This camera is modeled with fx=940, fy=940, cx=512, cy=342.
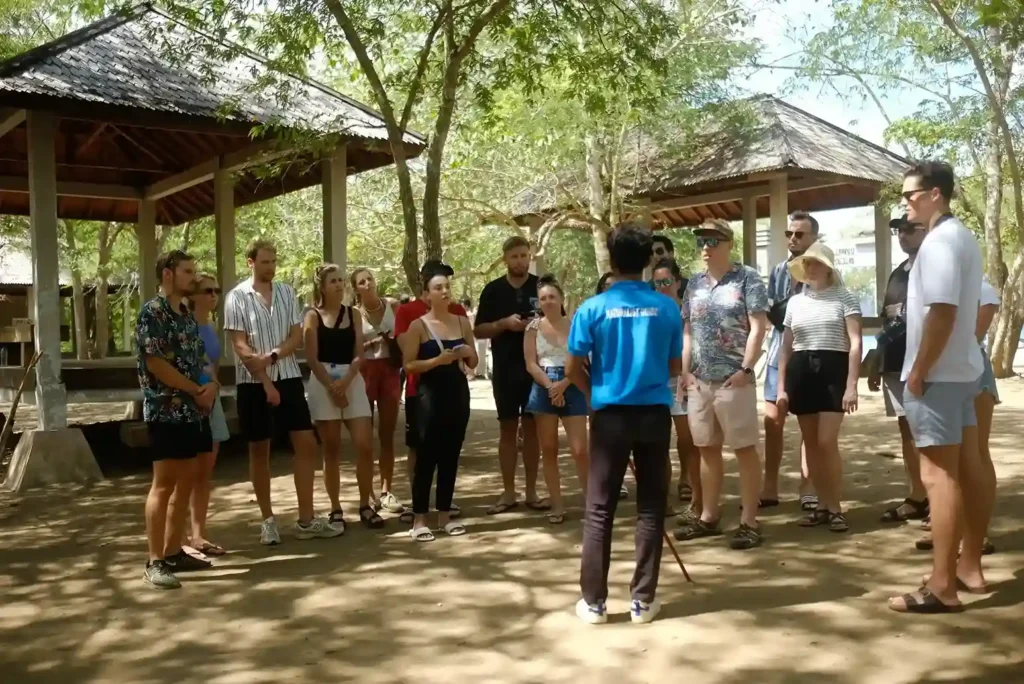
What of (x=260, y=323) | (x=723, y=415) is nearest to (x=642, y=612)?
(x=723, y=415)

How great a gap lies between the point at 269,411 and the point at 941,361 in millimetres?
3512

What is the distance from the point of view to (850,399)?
5.24 meters

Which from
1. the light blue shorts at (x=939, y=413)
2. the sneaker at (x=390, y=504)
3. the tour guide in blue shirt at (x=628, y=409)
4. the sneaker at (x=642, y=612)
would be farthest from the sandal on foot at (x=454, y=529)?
the light blue shorts at (x=939, y=413)

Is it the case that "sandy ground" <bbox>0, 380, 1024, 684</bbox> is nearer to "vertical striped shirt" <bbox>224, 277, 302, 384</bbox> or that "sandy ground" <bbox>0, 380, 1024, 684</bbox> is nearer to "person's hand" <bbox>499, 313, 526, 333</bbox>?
"vertical striped shirt" <bbox>224, 277, 302, 384</bbox>

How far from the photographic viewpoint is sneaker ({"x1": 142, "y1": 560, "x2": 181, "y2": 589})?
185 inches

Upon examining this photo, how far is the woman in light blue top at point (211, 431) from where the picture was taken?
17.1 ft

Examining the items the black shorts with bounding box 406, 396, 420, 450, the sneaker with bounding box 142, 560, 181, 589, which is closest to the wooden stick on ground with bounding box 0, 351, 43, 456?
the black shorts with bounding box 406, 396, 420, 450

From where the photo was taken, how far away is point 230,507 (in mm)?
6855

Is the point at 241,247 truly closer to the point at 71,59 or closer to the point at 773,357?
the point at 71,59

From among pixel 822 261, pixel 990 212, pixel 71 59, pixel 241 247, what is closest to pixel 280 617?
pixel 822 261

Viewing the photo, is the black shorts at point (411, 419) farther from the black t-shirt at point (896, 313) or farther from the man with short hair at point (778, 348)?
the black t-shirt at point (896, 313)

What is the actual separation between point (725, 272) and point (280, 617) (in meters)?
2.90

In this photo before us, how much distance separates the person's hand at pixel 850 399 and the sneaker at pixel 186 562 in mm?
3610

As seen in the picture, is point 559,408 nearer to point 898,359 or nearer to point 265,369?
point 265,369
